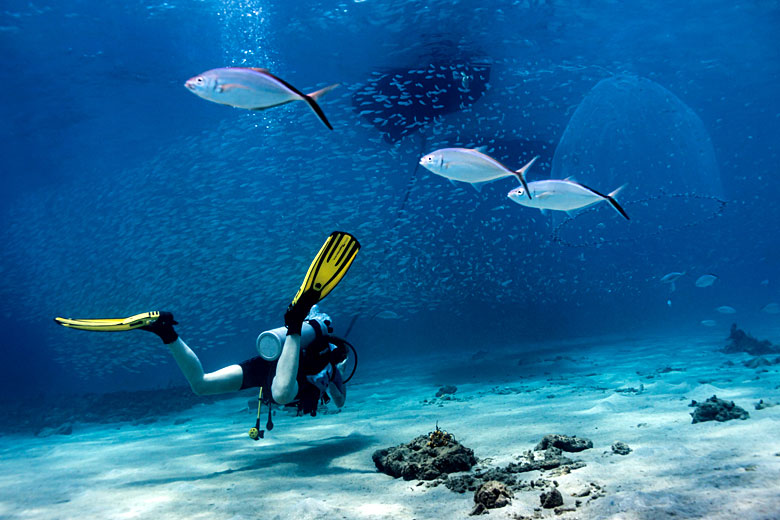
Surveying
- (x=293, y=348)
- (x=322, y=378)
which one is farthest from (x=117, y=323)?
(x=322, y=378)

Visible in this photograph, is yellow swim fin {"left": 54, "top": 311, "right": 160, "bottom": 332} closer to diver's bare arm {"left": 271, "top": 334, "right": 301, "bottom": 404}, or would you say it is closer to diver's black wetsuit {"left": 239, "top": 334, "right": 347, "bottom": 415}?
diver's black wetsuit {"left": 239, "top": 334, "right": 347, "bottom": 415}

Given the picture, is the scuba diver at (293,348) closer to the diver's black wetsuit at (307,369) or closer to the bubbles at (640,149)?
the diver's black wetsuit at (307,369)

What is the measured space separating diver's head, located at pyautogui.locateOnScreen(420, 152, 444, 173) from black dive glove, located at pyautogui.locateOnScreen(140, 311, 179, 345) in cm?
299

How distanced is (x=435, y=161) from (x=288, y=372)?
256 centimetres

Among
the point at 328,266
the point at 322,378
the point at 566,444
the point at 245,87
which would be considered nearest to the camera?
the point at 245,87

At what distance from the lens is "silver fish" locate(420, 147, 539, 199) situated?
13.2 feet

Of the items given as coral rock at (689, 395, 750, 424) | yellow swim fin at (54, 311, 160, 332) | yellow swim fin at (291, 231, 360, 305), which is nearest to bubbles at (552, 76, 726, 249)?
coral rock at (689, 395, 750, 424)

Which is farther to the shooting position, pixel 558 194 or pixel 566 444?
pixel 558 194

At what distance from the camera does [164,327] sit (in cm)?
395

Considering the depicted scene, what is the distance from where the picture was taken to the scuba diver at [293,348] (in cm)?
383

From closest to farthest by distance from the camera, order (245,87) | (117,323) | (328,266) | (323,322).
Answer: (245,87) < (117,323) < (328,266) < (323,322)

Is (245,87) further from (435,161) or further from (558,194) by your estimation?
(558,194)

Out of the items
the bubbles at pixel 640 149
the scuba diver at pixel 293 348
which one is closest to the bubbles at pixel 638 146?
the bubbles at pixel 640 149

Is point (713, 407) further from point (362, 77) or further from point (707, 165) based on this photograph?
point (362, 77)
